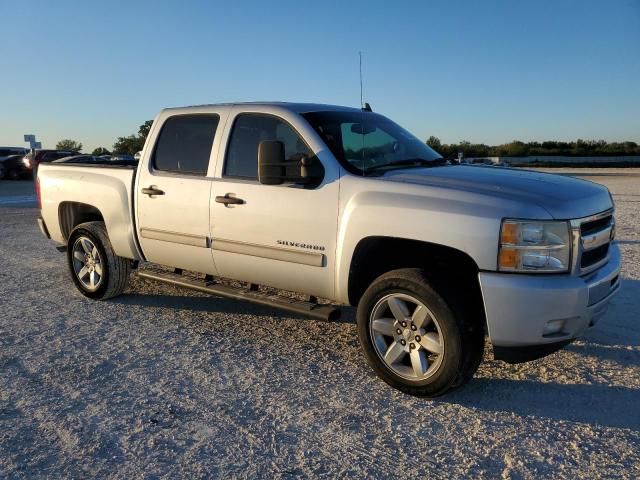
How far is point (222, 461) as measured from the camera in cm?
281

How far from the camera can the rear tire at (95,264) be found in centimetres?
559

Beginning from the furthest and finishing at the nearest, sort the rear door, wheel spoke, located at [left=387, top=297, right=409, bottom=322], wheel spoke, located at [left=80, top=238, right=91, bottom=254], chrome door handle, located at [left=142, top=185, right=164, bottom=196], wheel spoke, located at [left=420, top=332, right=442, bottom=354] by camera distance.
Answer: wheel spoke, located at [left=80, top=238, right=91, bottom=254] → chrome door handle, located at [left=142, top=185, right=164, bottom=196] → the rear door → wheel spoke, located at [left=387, top=297, right=409, bottom=322] → wheel spoke, located at [left=420, top=332, right=442, bottom=354]

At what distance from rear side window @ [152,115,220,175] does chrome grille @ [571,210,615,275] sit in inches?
114

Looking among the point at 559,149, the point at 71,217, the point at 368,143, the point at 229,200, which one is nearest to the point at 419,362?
the point at 368,143

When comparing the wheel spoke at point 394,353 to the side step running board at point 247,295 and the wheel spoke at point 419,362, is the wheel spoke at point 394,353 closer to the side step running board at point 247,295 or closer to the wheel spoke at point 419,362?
the wheel spoke at point 419,362

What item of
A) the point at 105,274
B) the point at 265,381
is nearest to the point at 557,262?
the point at 265,381

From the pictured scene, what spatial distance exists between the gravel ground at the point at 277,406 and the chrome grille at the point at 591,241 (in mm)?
836

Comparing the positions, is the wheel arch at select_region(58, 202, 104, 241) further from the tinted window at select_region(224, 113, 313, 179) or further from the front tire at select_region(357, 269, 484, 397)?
the front tire at select_region(357, 269, 484, 397)

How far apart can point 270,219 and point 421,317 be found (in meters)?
1.36

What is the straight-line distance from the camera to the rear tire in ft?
18.4

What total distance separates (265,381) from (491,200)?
188cm

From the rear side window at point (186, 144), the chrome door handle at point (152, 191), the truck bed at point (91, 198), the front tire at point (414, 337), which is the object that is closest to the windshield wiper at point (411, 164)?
the front tire at point (414, 337)

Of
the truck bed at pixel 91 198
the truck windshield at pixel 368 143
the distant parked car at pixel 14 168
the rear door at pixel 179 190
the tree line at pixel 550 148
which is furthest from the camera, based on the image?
the tree line at pixel 550 148

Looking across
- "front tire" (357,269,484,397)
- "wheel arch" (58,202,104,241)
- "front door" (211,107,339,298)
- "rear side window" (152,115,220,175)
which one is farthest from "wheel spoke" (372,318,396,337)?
"wheel arch" (58,202,104,241)
